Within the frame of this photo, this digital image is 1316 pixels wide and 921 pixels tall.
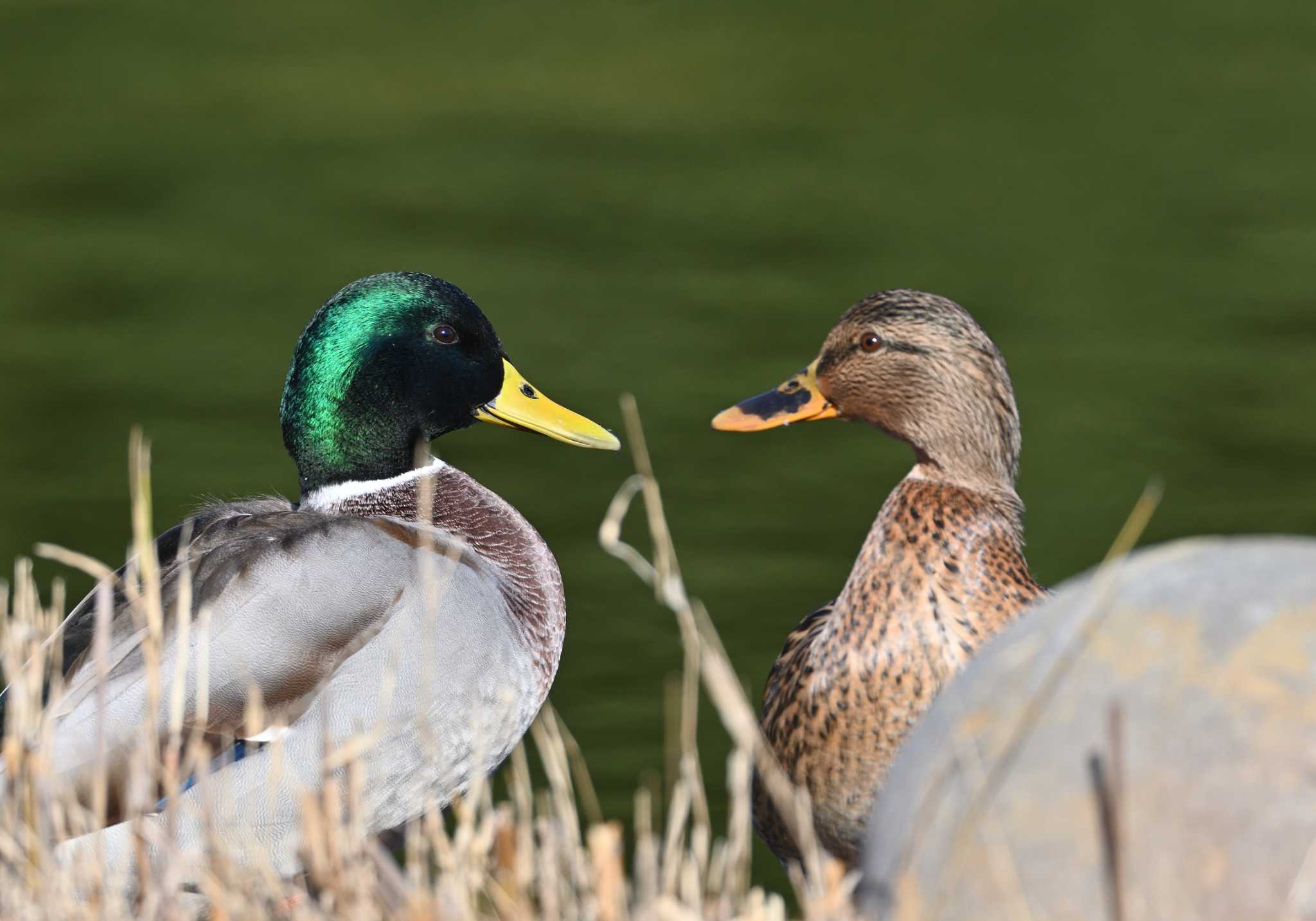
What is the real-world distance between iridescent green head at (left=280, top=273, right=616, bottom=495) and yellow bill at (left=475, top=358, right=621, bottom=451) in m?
0.09

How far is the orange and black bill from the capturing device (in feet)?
14.7

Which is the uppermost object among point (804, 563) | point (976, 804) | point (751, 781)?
point (976, 804)

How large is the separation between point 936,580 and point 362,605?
39.0 inches

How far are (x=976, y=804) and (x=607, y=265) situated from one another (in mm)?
8985

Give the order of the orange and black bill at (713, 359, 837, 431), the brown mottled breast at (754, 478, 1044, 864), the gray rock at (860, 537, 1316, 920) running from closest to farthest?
the gray rock at (860, 537, 1316, 920) < the brown mottled breast at (754, 478, 1044, 864) < the orange and black bill at (713, 359, 837, 431)

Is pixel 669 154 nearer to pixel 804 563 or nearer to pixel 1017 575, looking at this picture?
pixel 804 563

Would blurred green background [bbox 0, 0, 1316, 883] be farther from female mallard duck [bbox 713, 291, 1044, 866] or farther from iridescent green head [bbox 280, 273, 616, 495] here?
female mallard duck [bbox 713, 291, 1044, 866]

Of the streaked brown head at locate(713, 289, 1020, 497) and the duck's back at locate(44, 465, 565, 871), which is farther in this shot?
the streaked brown head at locate(713, 289, 1020, 497)

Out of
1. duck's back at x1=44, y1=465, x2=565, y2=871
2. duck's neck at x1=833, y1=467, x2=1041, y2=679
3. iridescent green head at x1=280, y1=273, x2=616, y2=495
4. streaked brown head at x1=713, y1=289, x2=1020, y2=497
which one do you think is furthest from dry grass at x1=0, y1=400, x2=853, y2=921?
iridescent green head at x1=280, y1=273, x2=616, y2=495

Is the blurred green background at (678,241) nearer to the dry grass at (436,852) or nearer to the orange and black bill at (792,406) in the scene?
the orange and black bill at (792,406)

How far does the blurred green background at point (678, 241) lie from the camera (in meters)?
8.25

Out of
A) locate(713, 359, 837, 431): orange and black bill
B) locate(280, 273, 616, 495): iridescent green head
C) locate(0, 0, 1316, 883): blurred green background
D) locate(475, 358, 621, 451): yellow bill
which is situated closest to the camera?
locate(713, 359, 837, 431): orange and black bill

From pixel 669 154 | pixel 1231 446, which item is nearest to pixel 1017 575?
pixel 1231 446

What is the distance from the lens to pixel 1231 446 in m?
8.90
